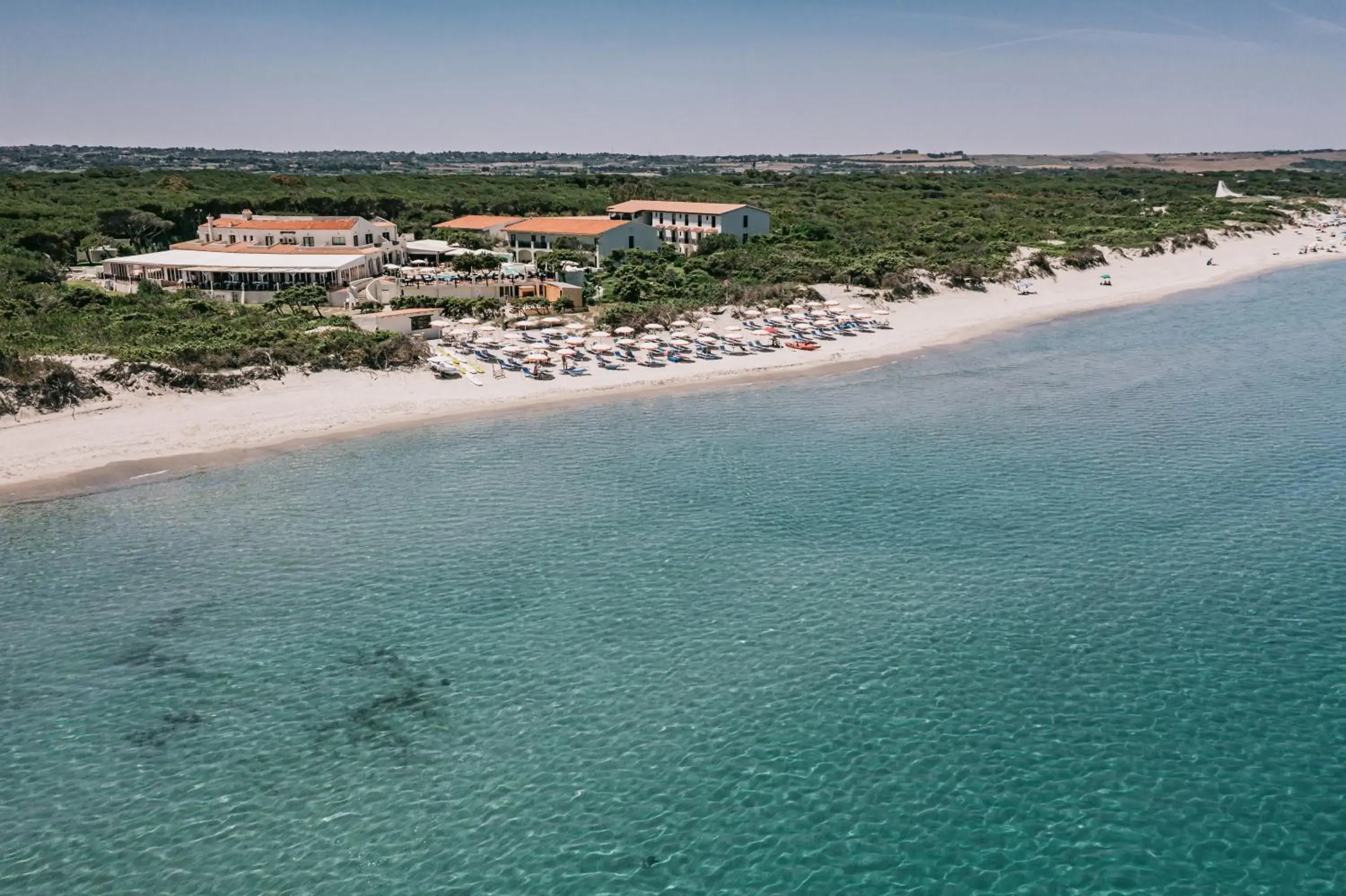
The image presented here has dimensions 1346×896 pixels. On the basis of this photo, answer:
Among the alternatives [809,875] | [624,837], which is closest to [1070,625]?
[809,875]

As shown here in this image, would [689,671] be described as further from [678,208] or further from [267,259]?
[678,208]

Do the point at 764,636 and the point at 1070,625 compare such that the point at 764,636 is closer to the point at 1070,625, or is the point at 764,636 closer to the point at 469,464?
the point at 1070,625

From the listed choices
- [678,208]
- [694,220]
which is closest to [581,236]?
[694,220]

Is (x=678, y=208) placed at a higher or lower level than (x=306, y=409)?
higher

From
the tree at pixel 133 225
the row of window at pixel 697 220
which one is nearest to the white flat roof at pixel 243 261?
the tree at pixel 133 225

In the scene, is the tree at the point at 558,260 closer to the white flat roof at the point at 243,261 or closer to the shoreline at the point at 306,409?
the white flat roof at the point at 243,261

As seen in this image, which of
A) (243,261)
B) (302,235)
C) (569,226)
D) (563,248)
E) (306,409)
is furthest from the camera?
(569,226)
